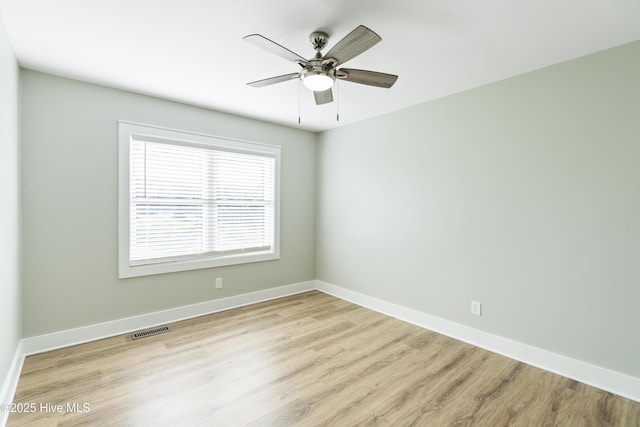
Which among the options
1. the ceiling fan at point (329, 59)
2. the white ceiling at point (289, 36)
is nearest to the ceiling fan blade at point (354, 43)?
the ceiling fan at point (329, 59)

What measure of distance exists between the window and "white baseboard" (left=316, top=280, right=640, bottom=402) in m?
1.92

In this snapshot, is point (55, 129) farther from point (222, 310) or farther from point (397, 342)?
point (397, 342)

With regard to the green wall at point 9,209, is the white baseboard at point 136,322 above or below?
below

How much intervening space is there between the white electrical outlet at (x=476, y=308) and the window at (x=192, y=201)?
2.52 meters

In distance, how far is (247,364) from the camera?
96.2 inches

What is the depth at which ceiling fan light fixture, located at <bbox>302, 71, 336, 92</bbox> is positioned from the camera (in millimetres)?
1926

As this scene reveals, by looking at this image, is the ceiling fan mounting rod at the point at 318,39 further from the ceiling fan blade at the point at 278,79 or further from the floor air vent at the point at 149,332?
the floor air vent at the point at 149,332

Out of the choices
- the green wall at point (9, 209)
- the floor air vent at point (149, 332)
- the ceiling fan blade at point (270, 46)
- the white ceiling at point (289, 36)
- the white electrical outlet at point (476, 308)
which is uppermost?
the white ceiling at point (289, 36)

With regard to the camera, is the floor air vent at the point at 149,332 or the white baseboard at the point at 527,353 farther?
the floor air vent at the point at 149,332

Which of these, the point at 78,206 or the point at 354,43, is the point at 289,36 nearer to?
the point at 354,43

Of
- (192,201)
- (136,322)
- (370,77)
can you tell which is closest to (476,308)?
(370,77)

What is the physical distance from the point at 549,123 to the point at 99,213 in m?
4.14

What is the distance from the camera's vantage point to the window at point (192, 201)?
307 centimetres

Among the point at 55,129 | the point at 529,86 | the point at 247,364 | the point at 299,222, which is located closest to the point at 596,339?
the point at 529,86
